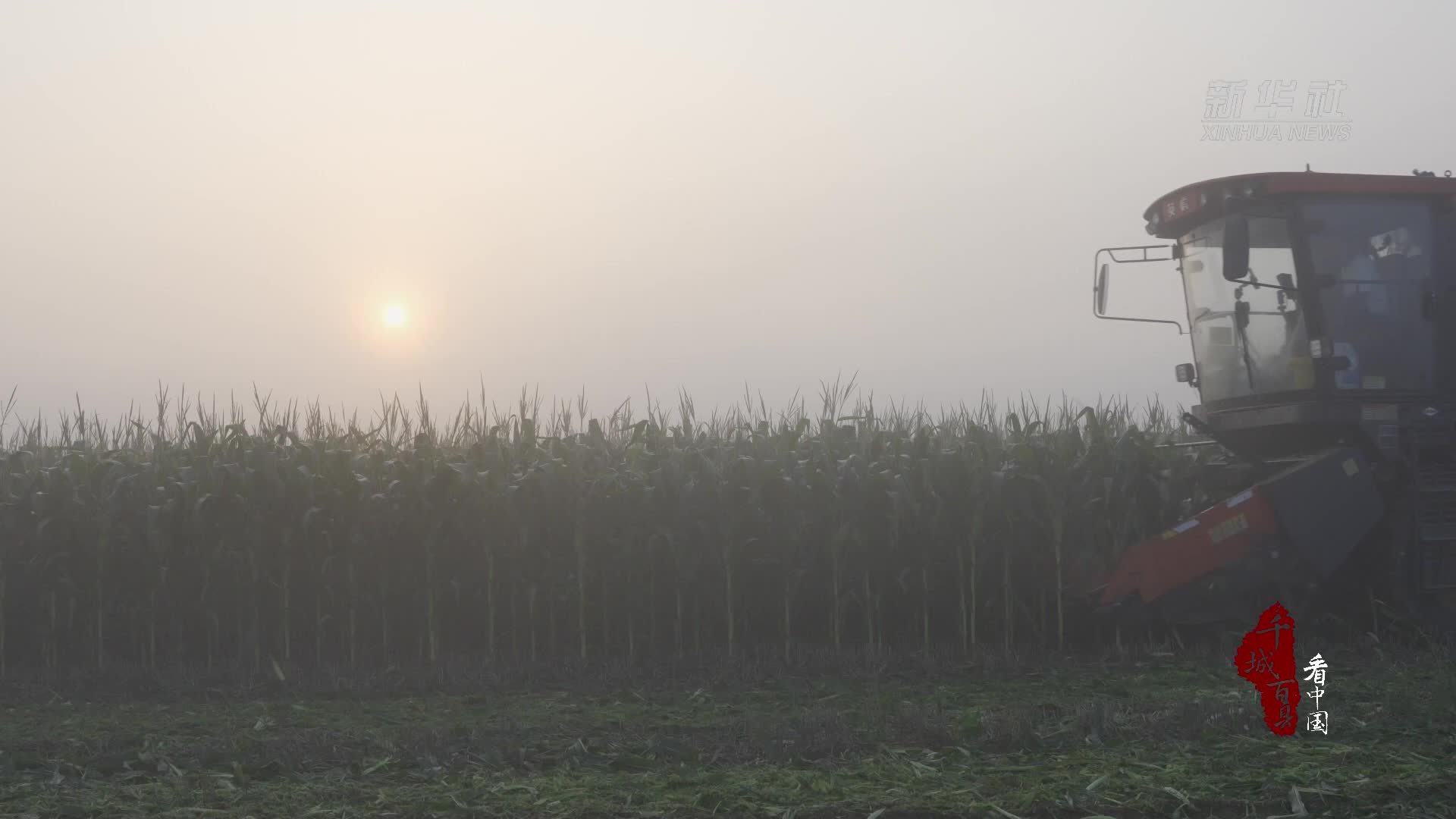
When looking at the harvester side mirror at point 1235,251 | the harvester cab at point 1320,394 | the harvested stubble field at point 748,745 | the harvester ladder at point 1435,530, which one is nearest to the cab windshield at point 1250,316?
the harvester cab at point 1320,394

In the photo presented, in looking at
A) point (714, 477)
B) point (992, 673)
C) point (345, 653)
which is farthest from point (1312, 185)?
point (345, 653)

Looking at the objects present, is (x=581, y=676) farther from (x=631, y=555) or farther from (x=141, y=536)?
(x=141, y=536)

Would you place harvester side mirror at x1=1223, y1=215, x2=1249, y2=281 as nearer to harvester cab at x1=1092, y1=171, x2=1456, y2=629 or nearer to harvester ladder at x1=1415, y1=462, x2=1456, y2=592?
harvester cab at x1=1092, y1=171, x2=1456, y2=629

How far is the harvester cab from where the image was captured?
898cm

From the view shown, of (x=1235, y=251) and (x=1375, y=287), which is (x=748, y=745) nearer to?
(x=1235, y=251)

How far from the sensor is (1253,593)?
918 centimetres

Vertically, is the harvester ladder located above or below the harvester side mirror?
below

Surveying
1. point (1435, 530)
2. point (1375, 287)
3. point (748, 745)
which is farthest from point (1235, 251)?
point (748, 745)

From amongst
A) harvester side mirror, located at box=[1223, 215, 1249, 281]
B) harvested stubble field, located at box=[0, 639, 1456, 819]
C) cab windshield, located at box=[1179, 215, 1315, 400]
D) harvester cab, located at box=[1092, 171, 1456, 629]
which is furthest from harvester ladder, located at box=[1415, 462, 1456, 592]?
harvester side mirror, located at box=[1223, 215, 1249, 281]

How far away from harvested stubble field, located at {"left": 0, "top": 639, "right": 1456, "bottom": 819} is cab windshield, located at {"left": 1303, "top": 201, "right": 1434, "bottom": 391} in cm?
229

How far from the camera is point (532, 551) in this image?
10586mm

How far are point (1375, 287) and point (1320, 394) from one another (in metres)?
1.05

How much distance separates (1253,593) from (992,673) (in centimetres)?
213

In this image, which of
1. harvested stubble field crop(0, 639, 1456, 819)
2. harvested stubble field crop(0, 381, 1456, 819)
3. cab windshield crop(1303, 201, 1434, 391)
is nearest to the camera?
harvested stubble field crop(0, 639, 1456, 819)
